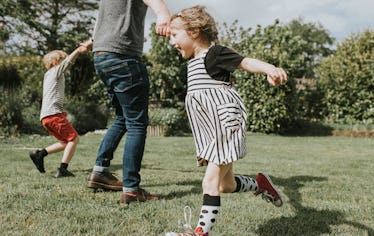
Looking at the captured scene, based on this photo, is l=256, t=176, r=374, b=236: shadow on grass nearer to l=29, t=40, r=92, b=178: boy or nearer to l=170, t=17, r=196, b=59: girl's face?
l=170, t=17, r=196, b=59: girl's face

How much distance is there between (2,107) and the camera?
34.7 feet

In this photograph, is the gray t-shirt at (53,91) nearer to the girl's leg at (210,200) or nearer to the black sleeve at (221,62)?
the black sleeve at (221,62)

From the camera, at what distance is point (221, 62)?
2438 mm

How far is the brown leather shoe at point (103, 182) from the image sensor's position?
12.2 feet

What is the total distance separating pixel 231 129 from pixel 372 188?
8.57ft

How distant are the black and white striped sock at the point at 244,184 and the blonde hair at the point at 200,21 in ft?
3.11

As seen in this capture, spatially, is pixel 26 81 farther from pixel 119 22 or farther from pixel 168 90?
pixel 119 22

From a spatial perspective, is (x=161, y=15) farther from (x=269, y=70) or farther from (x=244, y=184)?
(x=244, y=184)

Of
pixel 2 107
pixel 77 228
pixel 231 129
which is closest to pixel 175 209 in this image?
pixel 77 228

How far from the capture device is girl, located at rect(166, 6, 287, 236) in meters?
2.39

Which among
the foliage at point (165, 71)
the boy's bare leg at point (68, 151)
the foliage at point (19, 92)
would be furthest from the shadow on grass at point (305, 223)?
the foliage at point (165, 71)

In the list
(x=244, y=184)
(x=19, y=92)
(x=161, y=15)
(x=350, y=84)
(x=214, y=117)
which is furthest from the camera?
(x=350, y=84)

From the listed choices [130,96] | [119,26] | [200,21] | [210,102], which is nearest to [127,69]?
[130,96]

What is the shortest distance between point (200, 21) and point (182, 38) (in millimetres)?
155
